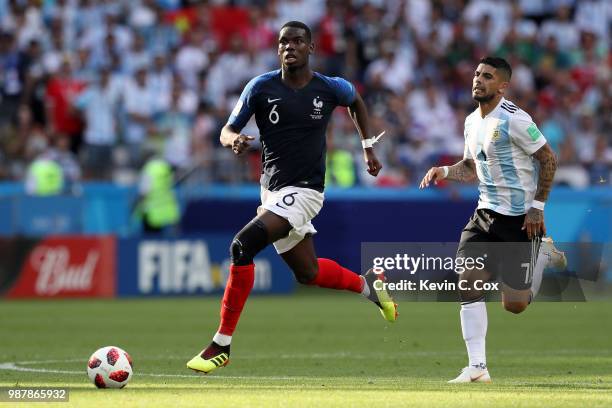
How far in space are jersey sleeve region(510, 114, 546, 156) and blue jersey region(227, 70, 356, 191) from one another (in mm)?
1430

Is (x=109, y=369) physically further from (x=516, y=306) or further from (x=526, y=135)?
(x=526, y=135)

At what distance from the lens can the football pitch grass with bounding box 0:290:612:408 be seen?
310 inches

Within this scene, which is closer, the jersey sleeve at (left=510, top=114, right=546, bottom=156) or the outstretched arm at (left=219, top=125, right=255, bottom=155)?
the outstretched arm at (left=219, top=125, right=255, bottom=155)

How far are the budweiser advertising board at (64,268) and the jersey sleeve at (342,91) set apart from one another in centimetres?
956

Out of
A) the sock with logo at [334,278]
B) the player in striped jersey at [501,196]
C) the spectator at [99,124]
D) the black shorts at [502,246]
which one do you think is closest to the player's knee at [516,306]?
the player in striped jersey at [501,196]

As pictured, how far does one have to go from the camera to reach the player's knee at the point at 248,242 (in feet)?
29.9

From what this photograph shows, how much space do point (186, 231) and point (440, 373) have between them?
11.1 meters

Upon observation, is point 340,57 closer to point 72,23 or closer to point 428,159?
point 428,159

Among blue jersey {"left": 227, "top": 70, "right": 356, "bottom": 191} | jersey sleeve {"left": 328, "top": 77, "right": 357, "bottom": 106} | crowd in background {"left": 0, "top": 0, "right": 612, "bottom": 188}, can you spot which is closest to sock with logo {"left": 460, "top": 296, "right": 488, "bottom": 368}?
blue jersey {"left": 227, "top": 70, "right": 356, "bottom": 191}

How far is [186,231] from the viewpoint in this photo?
20.4 meters

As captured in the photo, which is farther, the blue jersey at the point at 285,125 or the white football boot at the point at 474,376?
the blue jersey at the point at 285,125

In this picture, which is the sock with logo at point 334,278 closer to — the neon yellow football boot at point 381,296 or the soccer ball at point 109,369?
the neon yellow football boot at point 381,296

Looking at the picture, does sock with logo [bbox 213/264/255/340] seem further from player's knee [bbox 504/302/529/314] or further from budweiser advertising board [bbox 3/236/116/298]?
budweiser advertising board [bbox 3/236/116/298]

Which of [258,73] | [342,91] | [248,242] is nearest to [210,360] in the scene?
[248,242]
